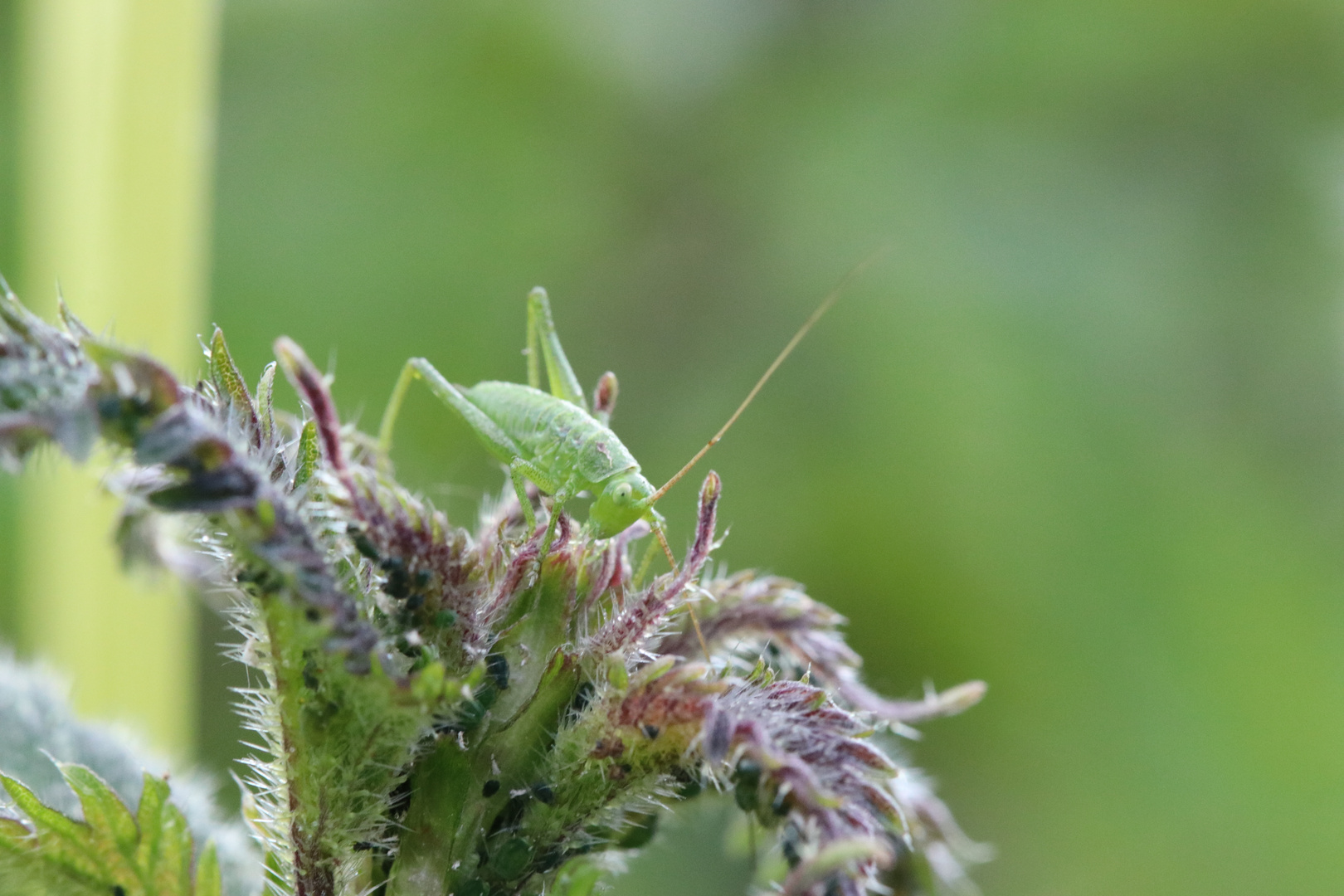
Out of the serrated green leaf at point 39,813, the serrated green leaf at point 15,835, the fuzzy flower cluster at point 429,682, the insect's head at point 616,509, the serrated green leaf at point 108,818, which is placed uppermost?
the fuzzy flower cluster at point 429,682

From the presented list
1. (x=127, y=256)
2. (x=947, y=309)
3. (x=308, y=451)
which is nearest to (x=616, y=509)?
(x=308, y=451)

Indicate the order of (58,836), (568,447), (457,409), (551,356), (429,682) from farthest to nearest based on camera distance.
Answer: (551,356), (457,409), (568,447), (58,836), (429,682)

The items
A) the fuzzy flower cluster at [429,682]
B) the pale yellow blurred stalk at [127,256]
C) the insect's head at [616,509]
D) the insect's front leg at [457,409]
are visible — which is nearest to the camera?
the fuzzy flower cluster at [429,682]

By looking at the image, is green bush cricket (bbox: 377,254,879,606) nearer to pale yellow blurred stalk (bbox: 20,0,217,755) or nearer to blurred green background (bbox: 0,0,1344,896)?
pale yellow blurred stalk (bbox: 20,0,217,755)

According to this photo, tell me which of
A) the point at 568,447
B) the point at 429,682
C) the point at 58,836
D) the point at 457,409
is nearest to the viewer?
the point at 429,682

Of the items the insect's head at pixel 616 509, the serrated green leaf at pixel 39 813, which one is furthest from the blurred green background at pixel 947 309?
the serrated green leaf at pixel 39 813

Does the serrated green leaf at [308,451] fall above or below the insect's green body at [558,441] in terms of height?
above

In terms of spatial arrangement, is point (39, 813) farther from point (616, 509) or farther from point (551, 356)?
point (551, 356)

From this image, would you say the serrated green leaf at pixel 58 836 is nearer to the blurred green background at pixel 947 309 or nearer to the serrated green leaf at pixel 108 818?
the serrated green leaf at pixel 108 818
